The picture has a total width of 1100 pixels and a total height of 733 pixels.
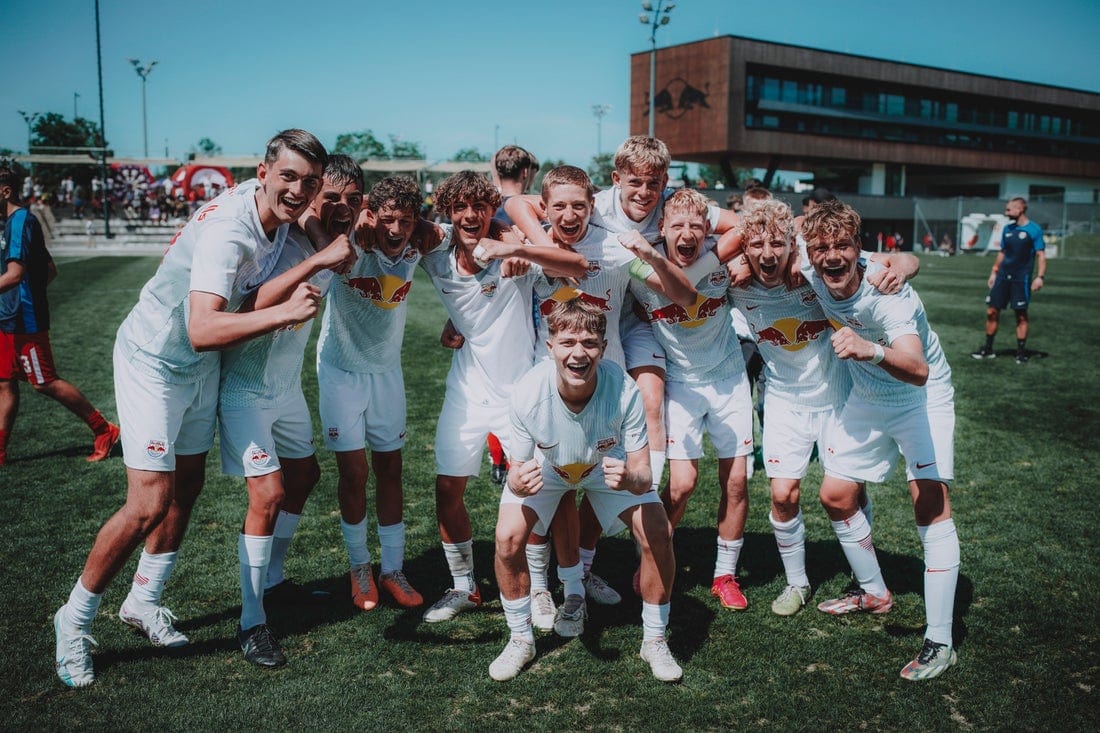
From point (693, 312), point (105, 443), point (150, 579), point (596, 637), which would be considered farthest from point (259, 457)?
point (105, 443)

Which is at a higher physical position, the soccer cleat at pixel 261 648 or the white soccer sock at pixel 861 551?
the white soccer sock at pixel 861 551

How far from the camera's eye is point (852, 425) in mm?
4406

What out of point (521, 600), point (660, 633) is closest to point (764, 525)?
point (660, 633)

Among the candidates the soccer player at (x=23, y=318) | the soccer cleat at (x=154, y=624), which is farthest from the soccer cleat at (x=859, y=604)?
the soccer player at (x=23, y=318)

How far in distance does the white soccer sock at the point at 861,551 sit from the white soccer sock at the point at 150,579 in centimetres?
359

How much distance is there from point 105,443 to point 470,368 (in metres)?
4.48

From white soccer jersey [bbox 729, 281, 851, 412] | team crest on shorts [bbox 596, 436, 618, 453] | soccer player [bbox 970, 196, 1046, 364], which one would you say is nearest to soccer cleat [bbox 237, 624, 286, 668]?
team crest on shorts [bbox 596, 436, 618, 453]

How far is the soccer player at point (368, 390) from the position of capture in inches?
180

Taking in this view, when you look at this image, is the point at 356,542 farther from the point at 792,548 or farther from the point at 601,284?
the point at 792,548

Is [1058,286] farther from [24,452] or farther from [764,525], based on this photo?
[24,452]

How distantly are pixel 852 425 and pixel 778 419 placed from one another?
51 centimetres

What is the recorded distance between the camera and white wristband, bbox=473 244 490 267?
4.14 m

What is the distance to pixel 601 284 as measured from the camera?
4.65 metres

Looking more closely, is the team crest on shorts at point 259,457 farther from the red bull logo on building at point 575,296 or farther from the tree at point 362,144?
the tree at point 362,144
